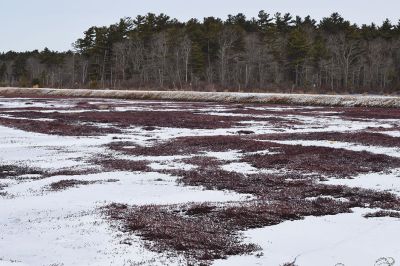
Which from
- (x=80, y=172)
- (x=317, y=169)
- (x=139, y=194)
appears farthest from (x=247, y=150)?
(x=139, y=194)

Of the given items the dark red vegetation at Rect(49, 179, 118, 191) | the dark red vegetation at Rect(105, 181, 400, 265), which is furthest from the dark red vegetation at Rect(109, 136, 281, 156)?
the dark red vegetation at Rect(105, 181, 400, 265)

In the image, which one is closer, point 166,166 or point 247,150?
point 166,166

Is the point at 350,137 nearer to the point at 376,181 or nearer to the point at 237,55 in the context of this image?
the point at 376,181

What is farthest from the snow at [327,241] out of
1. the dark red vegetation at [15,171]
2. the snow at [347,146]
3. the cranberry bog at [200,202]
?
the snow at [347,146]

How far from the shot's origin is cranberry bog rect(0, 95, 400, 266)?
25.3 feet

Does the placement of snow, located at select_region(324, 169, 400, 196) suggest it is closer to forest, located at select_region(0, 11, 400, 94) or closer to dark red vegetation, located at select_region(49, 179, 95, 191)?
dark red vegetation, located at select_region(49, 179, 95, 191)

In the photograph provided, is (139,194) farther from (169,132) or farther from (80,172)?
(169,132)

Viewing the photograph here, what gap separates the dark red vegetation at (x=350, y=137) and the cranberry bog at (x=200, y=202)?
0.20m

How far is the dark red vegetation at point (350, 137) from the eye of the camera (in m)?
21.9

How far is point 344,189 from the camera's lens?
12.3m

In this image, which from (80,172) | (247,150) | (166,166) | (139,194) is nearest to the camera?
(139,194)

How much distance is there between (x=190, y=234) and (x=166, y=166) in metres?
7.59

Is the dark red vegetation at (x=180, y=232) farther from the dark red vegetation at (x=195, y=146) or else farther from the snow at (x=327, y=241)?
the dark red vegetation at (x=195, y=146)

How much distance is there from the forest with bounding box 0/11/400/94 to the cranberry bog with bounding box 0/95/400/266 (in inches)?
2270
